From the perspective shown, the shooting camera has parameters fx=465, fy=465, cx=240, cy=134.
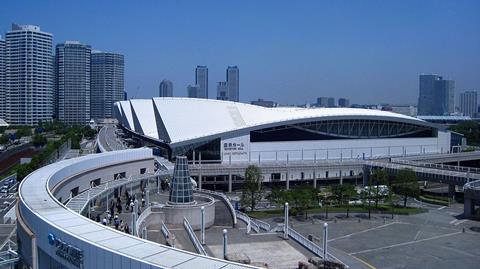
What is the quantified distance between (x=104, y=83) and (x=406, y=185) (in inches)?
5799

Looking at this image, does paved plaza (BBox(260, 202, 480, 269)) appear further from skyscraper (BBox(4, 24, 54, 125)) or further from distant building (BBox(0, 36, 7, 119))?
distant building (BBox(0, 36, 7, 119))

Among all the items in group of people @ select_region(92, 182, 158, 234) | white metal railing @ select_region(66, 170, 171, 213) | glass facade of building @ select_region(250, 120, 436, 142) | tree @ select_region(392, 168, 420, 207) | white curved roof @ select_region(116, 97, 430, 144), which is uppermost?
white curved roof @ select_region(116, 97, 430, 144)

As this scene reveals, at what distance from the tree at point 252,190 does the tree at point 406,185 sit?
12471mm

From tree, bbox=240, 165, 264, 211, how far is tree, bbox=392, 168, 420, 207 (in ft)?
40.9

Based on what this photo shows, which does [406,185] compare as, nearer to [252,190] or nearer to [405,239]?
[405,239]

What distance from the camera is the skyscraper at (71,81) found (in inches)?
5994

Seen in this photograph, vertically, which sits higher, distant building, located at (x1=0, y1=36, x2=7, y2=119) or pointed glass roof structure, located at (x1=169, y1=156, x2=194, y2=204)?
distant building, located at (x1=0, y1=36, x2=7, y2=119)

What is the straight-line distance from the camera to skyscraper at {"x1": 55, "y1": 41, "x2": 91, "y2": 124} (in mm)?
152250

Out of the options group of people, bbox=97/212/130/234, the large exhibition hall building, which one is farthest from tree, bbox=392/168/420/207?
group of people, bbox=97/212/130/234

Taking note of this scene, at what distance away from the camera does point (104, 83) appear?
170625 millimetres

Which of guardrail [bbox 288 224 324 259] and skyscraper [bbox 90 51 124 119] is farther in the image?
skyscraper [bbox 90 51 124 119]

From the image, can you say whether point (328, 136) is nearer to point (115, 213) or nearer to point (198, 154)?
point (198, 154)

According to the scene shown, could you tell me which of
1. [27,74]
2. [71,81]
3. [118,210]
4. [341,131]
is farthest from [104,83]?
[118,210]

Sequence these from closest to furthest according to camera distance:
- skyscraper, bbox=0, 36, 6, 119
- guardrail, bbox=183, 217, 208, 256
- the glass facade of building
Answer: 1. guardrail, bbox=183, 217, 208, 256
2. the glass facade of building
3. skyscraper, bbox=0, 36, 6, 119
